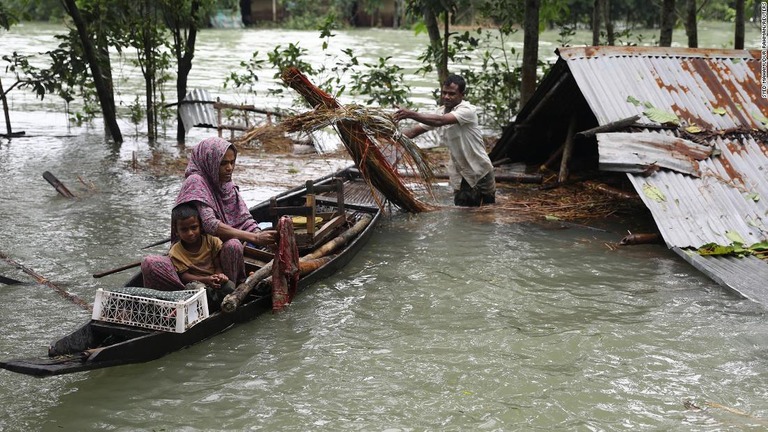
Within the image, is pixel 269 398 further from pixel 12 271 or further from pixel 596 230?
pixel 596 230

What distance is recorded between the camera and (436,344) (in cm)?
588

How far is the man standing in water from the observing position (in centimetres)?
860

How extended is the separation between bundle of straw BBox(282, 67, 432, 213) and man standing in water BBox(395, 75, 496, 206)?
0.31 metres

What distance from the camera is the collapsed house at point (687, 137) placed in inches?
289

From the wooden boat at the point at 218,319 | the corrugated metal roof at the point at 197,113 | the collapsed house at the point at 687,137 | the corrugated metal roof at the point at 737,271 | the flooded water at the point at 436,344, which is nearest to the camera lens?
the wooden boat at the point at 218,319

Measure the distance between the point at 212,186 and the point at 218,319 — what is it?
3.42ft

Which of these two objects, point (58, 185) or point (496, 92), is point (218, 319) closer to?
point (58, 185)

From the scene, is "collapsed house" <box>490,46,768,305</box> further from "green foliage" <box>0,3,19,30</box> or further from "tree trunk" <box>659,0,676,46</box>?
"green foliage" <box>0,3,19,30</box>

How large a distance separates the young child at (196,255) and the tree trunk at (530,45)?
290 inches

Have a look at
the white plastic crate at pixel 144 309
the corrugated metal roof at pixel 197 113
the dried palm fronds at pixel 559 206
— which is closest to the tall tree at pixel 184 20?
the corrugated metal roof at pixel 197 113

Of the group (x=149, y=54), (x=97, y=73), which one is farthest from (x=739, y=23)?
(x=97, y=73)

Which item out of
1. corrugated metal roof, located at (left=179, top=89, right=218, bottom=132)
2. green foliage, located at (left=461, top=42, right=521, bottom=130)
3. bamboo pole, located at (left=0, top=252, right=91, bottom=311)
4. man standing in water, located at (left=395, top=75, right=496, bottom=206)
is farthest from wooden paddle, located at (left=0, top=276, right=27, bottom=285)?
green foliage, located at (left=461, top=42, right=521, bottom=130)

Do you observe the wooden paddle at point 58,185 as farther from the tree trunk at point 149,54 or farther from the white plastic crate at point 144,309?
the white plastic crate at point 144,309

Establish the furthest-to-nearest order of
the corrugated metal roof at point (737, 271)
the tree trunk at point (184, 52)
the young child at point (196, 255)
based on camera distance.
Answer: the tree trunk at point (184, 52)
the corrugated metal roof at point (737, 271)
the young child at point (196, 255)
